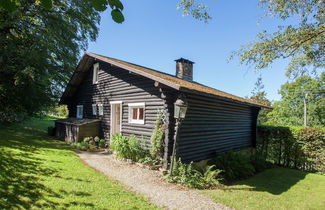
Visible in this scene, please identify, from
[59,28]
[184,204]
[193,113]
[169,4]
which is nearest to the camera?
[184,204]

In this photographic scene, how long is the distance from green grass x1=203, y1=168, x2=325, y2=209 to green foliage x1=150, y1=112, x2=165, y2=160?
2.14 meters

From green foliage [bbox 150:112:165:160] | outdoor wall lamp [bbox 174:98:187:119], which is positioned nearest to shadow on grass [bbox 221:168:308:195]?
green foliage [bbox 150:112:165:160]

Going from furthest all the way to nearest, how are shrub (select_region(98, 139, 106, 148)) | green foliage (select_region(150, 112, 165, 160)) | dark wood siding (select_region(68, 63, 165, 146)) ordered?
1. shrub (select_region(98, 139, 106, 148))
2. dark wood siding (select_region(68, 63, 165, 146))
3. green foliage (select_region(150, 112, 165, 160))

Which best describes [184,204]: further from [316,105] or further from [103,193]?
[316,105]

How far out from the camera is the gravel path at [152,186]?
177 inches

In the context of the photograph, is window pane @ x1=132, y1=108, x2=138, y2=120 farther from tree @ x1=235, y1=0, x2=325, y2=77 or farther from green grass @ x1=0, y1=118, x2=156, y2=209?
tree @ x1=235, y1=0, x2=325, y2=77

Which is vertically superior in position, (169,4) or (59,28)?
(59,28)

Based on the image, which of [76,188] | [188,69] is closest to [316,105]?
[188,69]

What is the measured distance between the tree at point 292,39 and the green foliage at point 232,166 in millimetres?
3997

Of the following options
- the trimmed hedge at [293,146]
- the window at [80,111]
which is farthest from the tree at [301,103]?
the window at [80,111]

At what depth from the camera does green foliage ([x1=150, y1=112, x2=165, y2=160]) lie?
22.3ft

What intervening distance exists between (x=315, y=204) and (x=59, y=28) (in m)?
18.0

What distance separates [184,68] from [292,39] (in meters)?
6.13

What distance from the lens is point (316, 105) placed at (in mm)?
27016
